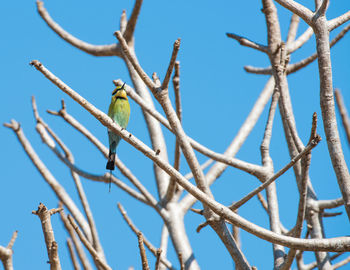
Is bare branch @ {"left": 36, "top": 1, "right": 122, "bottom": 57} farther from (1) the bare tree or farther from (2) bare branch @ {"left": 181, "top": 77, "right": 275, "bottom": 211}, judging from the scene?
(2) bare branch @ {"left": 181, "top": 77, "right": 275, "bottom": 211}

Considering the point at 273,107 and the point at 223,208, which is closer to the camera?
the point at 223,208

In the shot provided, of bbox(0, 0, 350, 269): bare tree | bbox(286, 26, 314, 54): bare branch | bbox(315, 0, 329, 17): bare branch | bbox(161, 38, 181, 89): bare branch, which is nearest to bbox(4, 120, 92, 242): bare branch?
bbox(0, 0, 350, 269): bare tree

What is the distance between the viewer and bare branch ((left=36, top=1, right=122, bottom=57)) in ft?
17.6

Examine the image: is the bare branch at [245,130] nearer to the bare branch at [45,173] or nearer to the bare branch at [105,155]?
the bare branch at [105,155]

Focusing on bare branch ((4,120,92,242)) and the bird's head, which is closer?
bare branch ((4,120,92,242))

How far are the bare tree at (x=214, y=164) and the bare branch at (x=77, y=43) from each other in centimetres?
1

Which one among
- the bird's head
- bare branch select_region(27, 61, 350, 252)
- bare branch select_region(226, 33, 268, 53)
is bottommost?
bare branch select_region(27, 61, 350, 252)

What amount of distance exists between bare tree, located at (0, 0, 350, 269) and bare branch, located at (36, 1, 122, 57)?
11mm

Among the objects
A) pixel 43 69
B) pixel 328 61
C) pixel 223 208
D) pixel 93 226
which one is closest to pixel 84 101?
pixel 43 69

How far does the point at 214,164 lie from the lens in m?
4.87

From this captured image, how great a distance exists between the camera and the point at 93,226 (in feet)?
13.4

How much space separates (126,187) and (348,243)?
8.57ft

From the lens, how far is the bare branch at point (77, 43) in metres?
5.37

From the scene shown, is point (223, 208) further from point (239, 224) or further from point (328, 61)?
point (328, 61)
